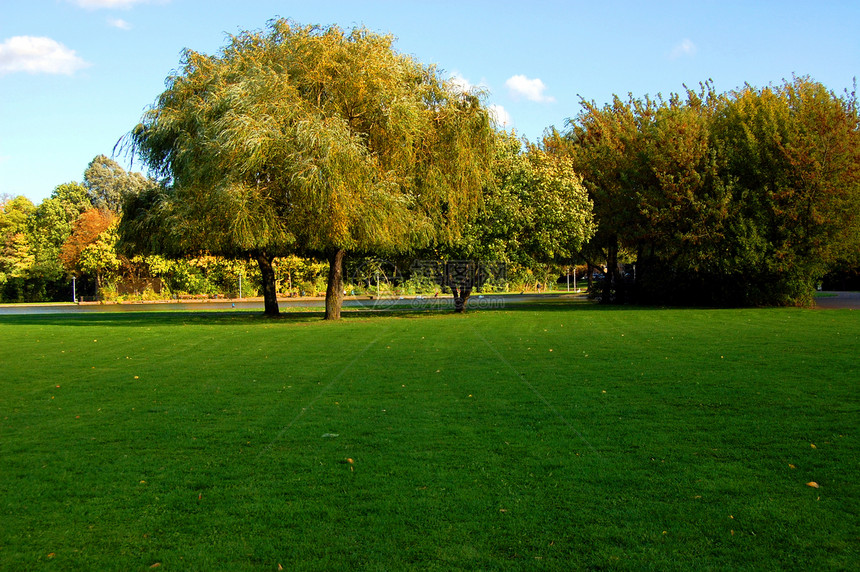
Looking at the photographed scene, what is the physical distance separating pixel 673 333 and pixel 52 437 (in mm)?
15524

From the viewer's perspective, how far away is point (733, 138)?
3155 centimetres

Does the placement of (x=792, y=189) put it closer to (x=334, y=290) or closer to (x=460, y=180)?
(x=460, y=180)

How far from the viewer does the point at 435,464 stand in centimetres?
621

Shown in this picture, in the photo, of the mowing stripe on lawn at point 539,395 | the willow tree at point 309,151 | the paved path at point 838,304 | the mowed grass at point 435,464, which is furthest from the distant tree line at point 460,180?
the mowed grass at point 435,464

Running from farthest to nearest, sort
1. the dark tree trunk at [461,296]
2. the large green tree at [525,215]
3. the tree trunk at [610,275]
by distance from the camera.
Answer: the tree trunk at [610,275] → the dark tree trunk at [461,296] → the large green tree at [525,215]

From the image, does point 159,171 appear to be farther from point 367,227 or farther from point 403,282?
point 403,282

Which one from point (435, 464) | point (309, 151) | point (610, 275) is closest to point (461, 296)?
point (610, 275)

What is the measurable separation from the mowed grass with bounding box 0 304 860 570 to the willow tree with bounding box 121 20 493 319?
Answer: 929 cm

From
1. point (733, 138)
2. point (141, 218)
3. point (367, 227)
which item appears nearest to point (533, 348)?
point (367, 227)

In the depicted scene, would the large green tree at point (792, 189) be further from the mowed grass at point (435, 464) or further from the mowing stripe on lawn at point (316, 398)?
the mowing stripe on lawn at point (316, 398)

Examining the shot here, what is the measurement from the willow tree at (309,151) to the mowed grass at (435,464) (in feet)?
30.5

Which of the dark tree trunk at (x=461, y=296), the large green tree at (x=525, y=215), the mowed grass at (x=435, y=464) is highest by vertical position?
the large green tree at (x=525, y=215)

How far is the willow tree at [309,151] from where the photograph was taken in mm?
21562

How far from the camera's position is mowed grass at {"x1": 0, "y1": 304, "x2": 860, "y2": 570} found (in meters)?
4.38
